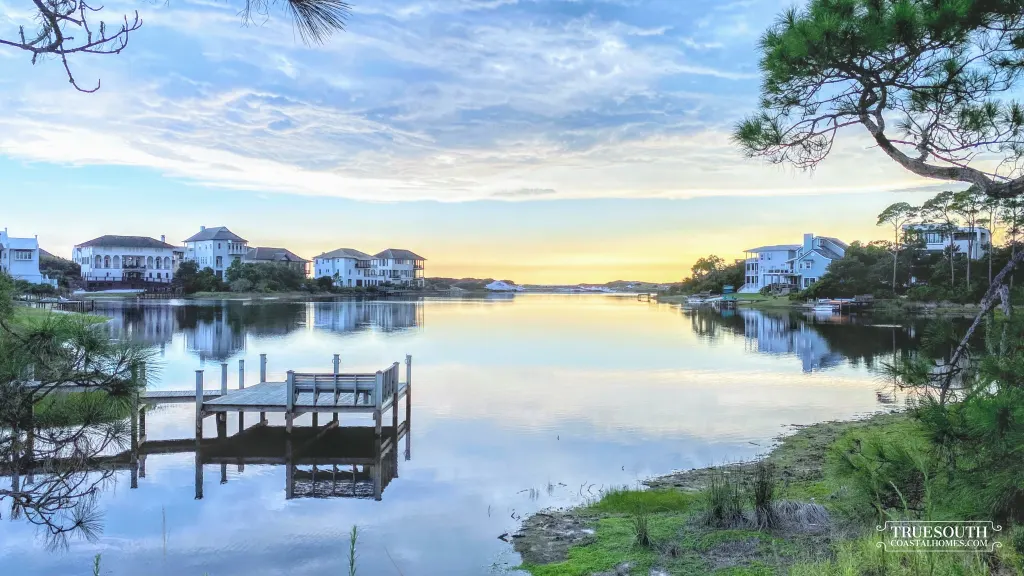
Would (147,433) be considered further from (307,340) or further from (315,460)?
(307,340)

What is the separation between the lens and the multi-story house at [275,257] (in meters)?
108

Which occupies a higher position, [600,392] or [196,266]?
[196,266]

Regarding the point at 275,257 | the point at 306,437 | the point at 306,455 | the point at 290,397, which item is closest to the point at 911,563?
the point at 306,455

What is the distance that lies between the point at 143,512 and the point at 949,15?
1227cm

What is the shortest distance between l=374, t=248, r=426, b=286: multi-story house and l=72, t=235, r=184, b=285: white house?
37936mm

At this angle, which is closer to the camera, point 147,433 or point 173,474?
point 173,474

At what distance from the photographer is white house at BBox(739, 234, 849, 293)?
77.7 meters

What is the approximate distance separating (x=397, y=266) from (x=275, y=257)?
24132mm

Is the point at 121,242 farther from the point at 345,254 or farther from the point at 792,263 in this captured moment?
the point at 792,263

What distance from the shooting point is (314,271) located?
119438 mm

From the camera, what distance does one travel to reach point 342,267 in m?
117

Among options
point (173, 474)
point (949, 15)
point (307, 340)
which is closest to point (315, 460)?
point (173, 474)

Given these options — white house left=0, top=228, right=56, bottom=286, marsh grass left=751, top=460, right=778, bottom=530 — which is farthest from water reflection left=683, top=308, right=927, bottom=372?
white house left=0, top=228, right=56, bottom=286

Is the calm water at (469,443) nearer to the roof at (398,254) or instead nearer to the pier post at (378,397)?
the pier post at (378,397)
